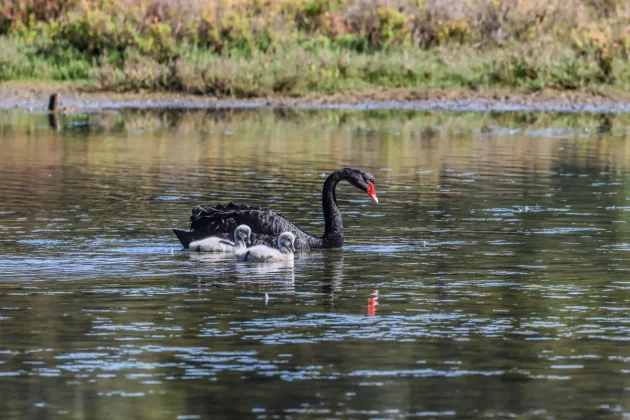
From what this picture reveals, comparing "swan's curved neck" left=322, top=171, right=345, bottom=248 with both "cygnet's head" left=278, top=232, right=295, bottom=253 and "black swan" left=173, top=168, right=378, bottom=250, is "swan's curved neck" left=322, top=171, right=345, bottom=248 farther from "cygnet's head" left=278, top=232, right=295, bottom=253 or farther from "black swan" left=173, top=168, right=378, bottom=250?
"cygnet's head" left=278, top=232, right=295, bottom=253

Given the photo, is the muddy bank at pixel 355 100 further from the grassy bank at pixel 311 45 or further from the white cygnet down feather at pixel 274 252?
the white cygnet down feather at pixel 274 252

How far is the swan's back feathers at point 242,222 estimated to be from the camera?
16.0m

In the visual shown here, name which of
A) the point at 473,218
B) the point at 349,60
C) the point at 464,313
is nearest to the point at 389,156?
the point at 473,218

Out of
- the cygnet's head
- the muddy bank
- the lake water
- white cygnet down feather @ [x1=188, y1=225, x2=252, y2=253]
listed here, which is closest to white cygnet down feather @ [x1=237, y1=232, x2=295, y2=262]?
the cygnet's head

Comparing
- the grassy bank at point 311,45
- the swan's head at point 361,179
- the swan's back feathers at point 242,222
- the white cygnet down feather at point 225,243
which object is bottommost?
the white cygnet down feather at point 225,243

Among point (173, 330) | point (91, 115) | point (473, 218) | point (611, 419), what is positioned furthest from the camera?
point (91, 115)

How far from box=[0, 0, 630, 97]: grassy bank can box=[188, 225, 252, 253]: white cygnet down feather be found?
23.9 m

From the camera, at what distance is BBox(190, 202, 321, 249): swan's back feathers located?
16.0 meters

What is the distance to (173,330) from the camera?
11.6m

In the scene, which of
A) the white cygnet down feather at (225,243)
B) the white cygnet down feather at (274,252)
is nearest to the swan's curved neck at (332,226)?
the white cygnet down feather at (274,252)

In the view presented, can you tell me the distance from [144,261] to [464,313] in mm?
3824

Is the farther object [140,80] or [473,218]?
Result: [140,80]

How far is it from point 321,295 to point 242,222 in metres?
2.91

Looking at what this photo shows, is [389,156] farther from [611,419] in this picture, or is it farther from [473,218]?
[611,419]
